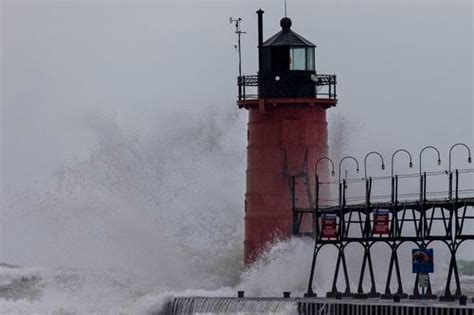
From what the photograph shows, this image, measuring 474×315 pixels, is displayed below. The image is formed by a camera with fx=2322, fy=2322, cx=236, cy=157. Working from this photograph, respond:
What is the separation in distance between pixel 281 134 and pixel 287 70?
7.85ft

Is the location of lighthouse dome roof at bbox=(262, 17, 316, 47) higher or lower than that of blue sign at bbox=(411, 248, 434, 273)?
higher

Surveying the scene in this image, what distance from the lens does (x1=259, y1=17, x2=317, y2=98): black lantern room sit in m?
85.5

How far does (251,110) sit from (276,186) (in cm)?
309

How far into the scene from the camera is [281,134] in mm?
85250

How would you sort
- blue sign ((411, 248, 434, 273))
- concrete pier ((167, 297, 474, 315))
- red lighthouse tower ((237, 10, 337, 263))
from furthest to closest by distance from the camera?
red lighthouse tower ((237, 10, 337, 263)) < blue sign ((411, 248, 434, 273)) < concrete pier ((167, 297, 474, 315))

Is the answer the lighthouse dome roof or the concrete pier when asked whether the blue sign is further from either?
the lighthouse dome roof

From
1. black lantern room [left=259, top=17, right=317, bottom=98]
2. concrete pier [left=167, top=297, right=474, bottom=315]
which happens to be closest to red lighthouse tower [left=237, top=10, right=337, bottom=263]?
black lantern room [left=259, top=17, right=317, bottom=98]

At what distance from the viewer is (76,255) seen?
91.2 m

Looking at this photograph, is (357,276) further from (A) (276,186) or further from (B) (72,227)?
(B) (72,227)

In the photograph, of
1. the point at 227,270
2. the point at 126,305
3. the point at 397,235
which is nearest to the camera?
the point at 397,235

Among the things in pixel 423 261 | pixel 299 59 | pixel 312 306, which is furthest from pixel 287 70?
pixel 312 306

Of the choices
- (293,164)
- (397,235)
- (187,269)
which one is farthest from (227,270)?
(397,235)

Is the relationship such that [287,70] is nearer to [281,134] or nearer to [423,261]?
[281,134]

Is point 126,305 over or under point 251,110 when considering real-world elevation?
under
